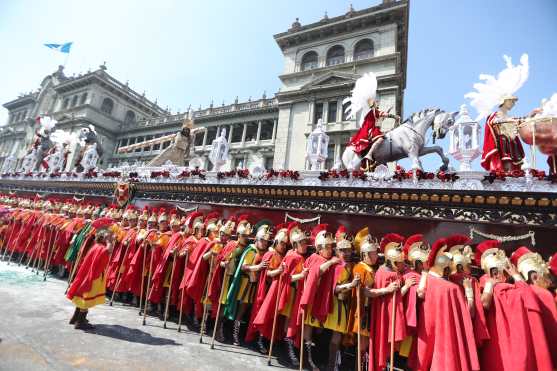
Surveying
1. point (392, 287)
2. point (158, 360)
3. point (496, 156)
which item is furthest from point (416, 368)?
point (496, 156)

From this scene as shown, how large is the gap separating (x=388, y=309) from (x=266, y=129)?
2913 cm

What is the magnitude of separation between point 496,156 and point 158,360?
28.3ft

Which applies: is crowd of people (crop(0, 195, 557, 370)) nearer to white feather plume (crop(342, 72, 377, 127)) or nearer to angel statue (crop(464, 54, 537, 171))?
angel statue (crop(464, 54, 537, 171))

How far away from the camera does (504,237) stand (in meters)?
5.58

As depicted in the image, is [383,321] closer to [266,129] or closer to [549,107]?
[549,107]

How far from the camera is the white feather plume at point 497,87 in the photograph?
6520mm

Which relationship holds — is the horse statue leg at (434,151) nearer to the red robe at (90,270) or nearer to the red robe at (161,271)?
the red robe at (161,271)

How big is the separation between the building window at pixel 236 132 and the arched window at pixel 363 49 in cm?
1518

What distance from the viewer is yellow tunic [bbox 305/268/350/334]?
4.93 metres

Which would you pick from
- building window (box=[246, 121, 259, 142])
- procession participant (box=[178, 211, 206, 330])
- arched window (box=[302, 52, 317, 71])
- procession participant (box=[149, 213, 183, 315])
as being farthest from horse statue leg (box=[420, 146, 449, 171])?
building window (box=[246, 121, 259, 142])

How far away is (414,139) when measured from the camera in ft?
26.1

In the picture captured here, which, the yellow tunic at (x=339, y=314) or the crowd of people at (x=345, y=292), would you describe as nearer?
the crowd of people at (x=345, y=292)

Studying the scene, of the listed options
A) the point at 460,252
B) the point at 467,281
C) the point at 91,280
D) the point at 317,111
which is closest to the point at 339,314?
the point at 467,281

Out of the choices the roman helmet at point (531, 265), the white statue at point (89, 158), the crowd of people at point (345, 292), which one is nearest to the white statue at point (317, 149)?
the crowd of people at point (345, 292)
